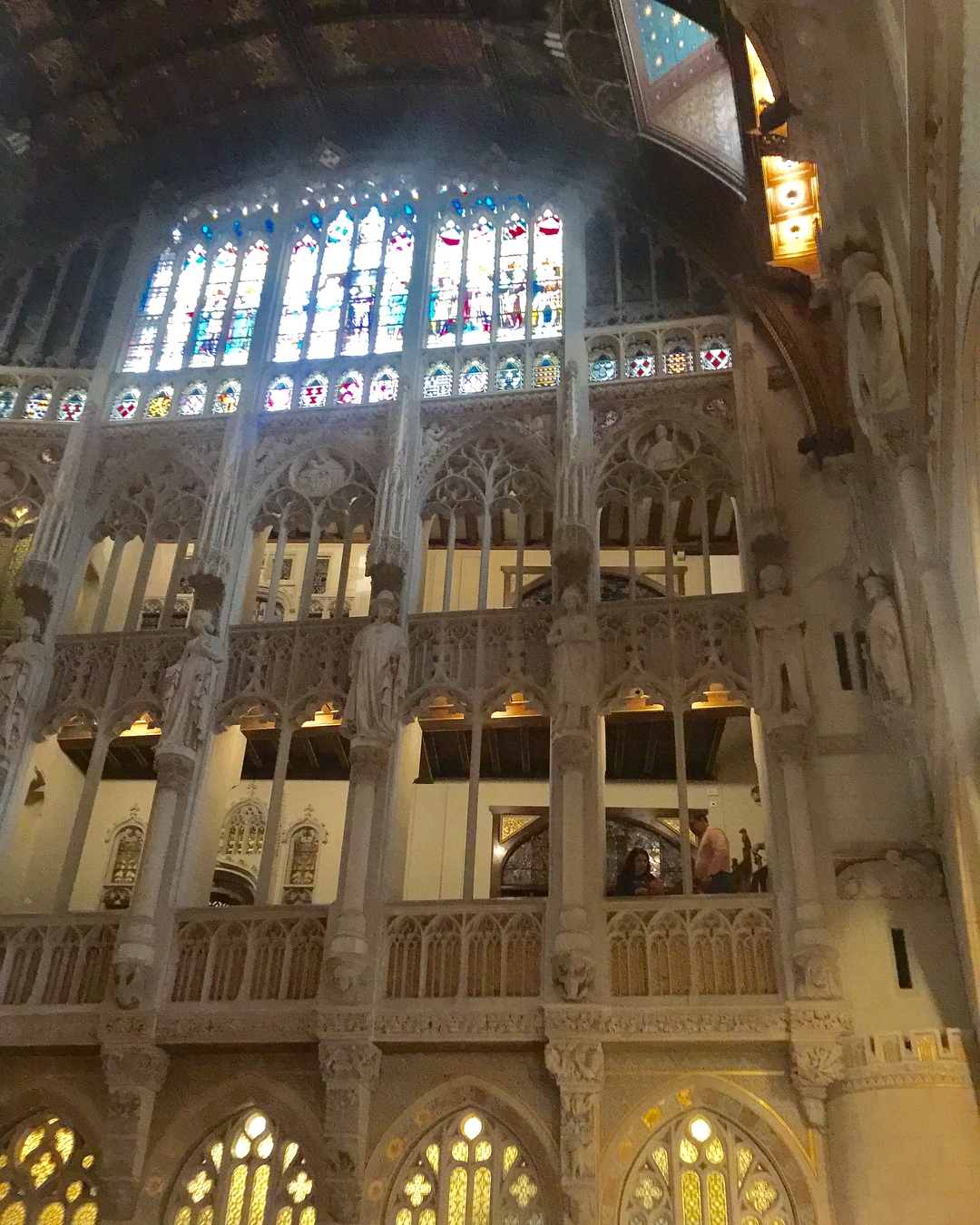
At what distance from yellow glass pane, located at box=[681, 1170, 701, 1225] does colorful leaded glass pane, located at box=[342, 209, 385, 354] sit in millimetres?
12260

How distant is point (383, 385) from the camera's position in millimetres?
16750

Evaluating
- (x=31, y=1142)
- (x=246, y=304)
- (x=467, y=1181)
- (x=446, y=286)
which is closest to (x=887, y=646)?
(x=467, y=1181)

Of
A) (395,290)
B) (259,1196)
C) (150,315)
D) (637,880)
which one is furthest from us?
(150,315)

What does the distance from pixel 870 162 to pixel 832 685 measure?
594cm

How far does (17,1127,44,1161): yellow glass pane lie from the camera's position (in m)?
12.0

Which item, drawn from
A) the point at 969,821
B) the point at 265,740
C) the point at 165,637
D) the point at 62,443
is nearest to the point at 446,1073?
the point at 969,821

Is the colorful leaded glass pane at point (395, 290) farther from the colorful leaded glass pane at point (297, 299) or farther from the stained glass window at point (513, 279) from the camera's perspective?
the stained glass window at point (513, 279)

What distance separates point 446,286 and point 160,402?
493 centimetres

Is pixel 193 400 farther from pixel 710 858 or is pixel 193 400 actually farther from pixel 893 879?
pixel 893 879

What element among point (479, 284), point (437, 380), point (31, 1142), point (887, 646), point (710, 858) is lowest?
point (31, 1142)

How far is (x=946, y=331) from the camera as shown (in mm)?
7000

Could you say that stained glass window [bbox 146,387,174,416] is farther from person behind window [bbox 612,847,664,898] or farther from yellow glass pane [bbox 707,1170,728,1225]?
yellow glass pane [bbox 707,1170,728,1225]

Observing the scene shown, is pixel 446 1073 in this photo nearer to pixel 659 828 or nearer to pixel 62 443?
pixel 659 828

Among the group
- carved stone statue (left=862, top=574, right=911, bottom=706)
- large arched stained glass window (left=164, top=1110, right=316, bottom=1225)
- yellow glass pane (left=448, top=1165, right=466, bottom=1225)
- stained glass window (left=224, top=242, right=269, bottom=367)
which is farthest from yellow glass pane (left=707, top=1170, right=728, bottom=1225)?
stained glass window (left=224, top=242, right=269, bottom=367)
